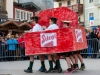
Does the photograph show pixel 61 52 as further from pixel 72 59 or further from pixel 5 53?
pixel 5 53

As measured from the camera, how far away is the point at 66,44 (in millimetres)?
8664

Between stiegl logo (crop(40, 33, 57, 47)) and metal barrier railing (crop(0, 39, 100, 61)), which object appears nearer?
stiegl logo (crop(40, 33, 57, 47))

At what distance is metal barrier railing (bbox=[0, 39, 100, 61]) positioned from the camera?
14859 millimetres

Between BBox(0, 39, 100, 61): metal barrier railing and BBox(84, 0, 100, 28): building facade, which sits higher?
BBox(84, 0, 100, 28): building facade

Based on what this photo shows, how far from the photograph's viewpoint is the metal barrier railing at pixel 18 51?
14859mm

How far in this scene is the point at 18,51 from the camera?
1528 cm

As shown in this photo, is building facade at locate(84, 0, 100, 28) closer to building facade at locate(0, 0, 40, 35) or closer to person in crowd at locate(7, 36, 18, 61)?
building facade at locate(0, 0, 40, 35)

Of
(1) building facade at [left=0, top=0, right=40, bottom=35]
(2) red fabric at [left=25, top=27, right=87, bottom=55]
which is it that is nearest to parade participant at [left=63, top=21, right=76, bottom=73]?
(2) red fabric at [left=25, top=27, right=87, bottom=55]

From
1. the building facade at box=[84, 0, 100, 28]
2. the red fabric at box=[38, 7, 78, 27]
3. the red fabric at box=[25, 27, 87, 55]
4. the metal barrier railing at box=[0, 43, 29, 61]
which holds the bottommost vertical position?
the metal barrier railing at box=[0, 43, 29, 61]

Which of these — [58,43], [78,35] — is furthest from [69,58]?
[78,35]

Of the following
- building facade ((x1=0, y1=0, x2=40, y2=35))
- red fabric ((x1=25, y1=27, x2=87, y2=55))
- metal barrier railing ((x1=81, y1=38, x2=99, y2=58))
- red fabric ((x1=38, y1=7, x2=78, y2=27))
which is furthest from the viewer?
building facade ((x1=0, y1=0, x2=40, y2=35))

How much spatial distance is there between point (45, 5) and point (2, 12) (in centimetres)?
5950

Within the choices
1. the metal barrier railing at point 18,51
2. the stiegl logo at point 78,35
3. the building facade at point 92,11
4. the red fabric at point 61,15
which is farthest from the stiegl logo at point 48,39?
the building facade at point 92,11

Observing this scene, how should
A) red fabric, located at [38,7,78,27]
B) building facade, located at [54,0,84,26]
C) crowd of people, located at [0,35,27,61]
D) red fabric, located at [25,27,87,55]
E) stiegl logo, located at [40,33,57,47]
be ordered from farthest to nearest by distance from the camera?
building facade, located at [54,0,84,26], crowd of people, located at [0,35,27,61], red fabric, located at [38,7,78,27], stiegl logo, located at [40,33,57,47], red fabric, located at [25,27,87,55]
